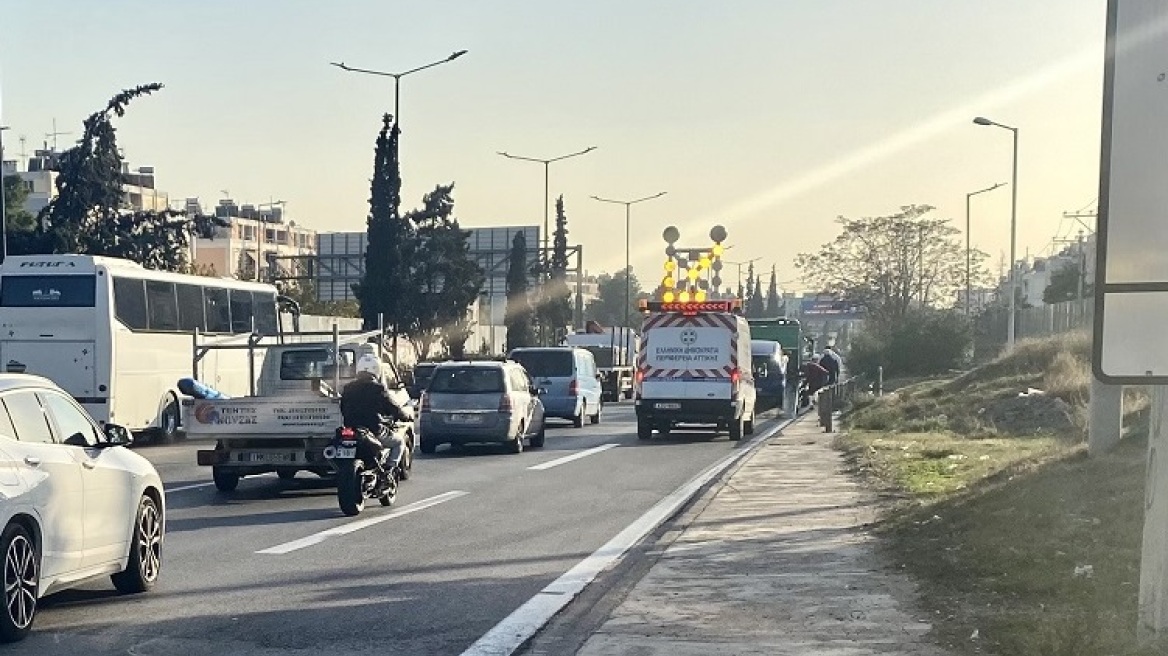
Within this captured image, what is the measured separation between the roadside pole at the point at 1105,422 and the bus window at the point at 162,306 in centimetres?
2059

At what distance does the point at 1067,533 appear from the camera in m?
11.9

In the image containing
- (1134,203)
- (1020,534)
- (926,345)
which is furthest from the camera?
(926,345)

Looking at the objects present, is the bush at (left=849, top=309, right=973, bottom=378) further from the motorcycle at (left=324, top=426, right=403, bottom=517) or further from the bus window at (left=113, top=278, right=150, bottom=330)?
the motorcycle at (left=324, top=426, right=403, bottom=517)

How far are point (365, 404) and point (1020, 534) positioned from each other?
7.65 metres

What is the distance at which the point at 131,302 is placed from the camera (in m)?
30.4

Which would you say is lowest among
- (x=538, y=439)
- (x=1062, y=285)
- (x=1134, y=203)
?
(x=538, y=439)

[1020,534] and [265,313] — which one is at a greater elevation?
[265,313]

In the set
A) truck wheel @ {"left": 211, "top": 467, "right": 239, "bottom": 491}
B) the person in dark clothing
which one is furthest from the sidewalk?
the person in dark clothing

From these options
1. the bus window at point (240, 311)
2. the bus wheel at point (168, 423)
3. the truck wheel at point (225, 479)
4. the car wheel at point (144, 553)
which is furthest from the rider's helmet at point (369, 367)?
the bus window at point (240, 311)

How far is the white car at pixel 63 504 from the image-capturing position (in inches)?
347

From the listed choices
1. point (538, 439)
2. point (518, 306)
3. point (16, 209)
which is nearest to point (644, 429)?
point (538, 439)

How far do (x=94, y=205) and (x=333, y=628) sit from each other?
40.0 metres

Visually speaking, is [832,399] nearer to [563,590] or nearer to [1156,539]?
[563,590]

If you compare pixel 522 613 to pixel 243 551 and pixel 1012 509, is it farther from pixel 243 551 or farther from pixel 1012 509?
pixel 1012 509
